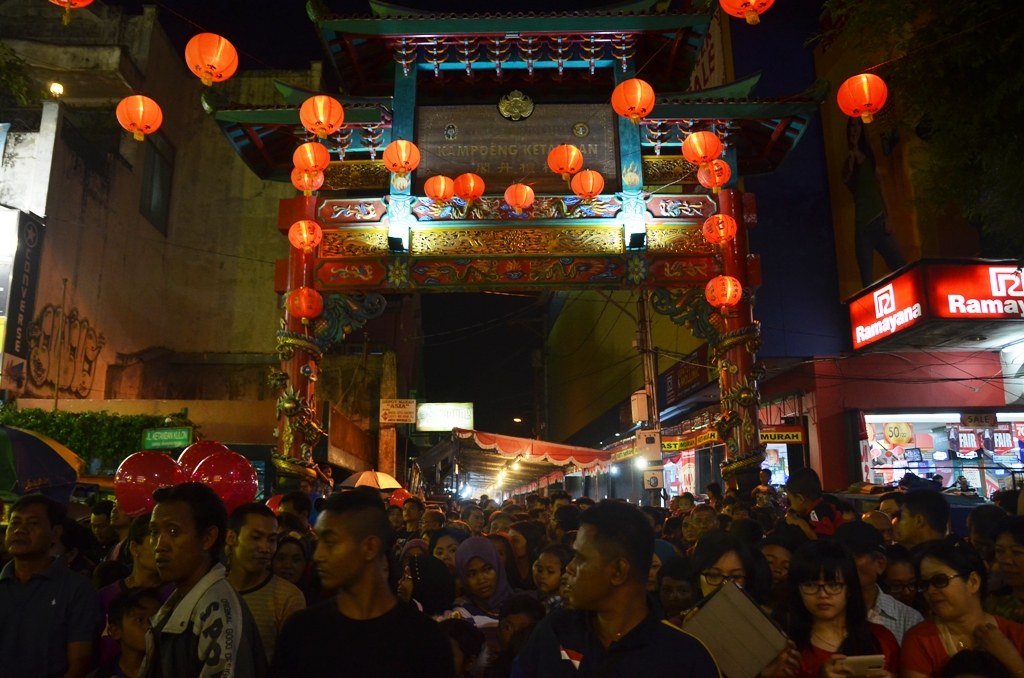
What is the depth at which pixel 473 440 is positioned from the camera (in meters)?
17.8

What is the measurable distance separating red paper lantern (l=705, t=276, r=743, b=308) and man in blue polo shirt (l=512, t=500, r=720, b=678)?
34.1 ft

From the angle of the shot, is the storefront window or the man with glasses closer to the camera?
the man with glasses

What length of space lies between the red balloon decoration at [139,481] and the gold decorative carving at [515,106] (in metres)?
9.38

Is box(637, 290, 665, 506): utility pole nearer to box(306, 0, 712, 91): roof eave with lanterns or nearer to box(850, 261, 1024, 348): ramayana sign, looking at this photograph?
box(850, 261, 1024, 348): ramayana sign

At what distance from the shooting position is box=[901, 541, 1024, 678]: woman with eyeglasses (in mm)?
3547

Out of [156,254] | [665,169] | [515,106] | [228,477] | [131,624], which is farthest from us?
[156,254]

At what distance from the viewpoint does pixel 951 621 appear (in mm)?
3719

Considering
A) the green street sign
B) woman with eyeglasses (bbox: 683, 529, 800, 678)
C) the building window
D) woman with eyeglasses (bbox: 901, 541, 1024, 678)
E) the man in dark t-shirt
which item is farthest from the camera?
the building window

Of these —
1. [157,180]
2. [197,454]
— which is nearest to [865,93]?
[197,454]

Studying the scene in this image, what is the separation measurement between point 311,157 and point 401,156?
1.54 metres

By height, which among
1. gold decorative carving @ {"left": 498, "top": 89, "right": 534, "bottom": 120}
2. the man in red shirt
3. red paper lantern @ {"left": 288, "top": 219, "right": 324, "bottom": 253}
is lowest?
the man in red shirt

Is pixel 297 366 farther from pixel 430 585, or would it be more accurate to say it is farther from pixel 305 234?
pixel 430 585

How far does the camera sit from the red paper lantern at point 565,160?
12828mm

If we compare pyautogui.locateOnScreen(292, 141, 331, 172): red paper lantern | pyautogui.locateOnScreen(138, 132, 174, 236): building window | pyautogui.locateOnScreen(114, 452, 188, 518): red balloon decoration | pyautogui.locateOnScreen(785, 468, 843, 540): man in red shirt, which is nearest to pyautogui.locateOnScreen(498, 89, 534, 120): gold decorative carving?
pyautogui.locateOnScreen(292, 141, 331, 172): red paper lantern
